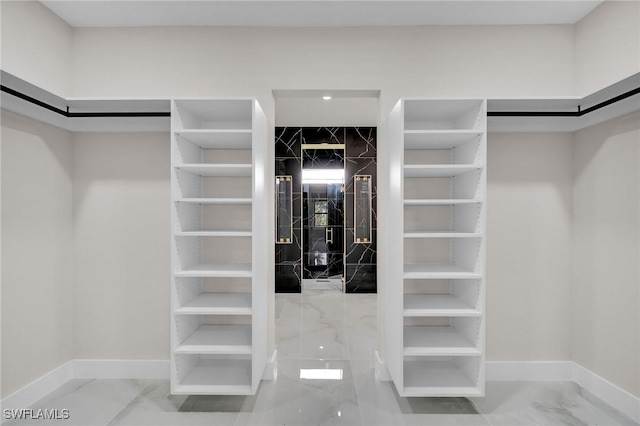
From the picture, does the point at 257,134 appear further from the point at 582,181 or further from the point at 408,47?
the point at 582,181

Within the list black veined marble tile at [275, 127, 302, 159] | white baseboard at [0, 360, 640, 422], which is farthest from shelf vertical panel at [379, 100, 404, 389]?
black veined marble tile at [275, 127, 302, 159]

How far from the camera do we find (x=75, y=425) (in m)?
2.16

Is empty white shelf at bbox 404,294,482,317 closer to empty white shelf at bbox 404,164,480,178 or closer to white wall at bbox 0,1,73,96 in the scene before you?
empty white shelf at bbox 404,164,480,178

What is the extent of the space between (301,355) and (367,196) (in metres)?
3.34

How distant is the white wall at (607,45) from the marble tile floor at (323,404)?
2.27 m

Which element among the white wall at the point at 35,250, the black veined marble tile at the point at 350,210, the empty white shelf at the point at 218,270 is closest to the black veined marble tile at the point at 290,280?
the black veined marble tile at the point at 350,210

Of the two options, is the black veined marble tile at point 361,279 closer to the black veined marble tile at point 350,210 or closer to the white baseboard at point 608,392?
the black veined marble tile at point 350,210

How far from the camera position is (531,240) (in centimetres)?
273

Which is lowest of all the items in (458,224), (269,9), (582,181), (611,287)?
(611,287)

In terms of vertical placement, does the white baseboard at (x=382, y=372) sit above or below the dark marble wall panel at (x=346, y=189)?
below

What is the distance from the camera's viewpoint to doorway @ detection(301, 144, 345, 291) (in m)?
6.00

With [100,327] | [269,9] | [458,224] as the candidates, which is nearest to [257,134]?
[269,9]

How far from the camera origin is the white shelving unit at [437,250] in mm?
2152

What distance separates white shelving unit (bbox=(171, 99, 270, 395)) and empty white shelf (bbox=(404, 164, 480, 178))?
106cm
